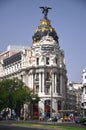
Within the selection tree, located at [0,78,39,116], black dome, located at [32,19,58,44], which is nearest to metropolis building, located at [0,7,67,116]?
black dome, located at [32,19,58,44]

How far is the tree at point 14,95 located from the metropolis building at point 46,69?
6209 mm

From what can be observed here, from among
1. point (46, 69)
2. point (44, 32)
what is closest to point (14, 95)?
point (46, 69)

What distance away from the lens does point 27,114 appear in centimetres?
13238

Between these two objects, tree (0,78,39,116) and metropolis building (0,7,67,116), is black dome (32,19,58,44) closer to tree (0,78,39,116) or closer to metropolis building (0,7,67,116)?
metropolis building (0,7,67,116)

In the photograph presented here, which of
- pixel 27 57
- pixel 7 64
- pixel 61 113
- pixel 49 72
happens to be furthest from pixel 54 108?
pixel 7 64

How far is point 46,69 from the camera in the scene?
431ft

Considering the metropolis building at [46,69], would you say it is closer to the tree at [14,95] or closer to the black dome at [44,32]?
the black dome at [44,32]

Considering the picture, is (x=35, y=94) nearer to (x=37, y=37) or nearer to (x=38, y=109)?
(x=38, y=109)

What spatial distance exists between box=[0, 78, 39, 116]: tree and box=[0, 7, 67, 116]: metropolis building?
6209 mm

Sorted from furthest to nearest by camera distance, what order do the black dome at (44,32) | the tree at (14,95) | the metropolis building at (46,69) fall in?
the black dome at (44,32)
the metropolis building at (46,69)
the tree at (14,95)

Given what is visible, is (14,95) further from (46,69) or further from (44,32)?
(44,32)

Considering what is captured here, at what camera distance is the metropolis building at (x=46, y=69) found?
12925 centimetres

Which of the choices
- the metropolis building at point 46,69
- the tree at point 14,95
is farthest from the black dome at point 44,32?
the tree at point 14,95

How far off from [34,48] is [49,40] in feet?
18.9
